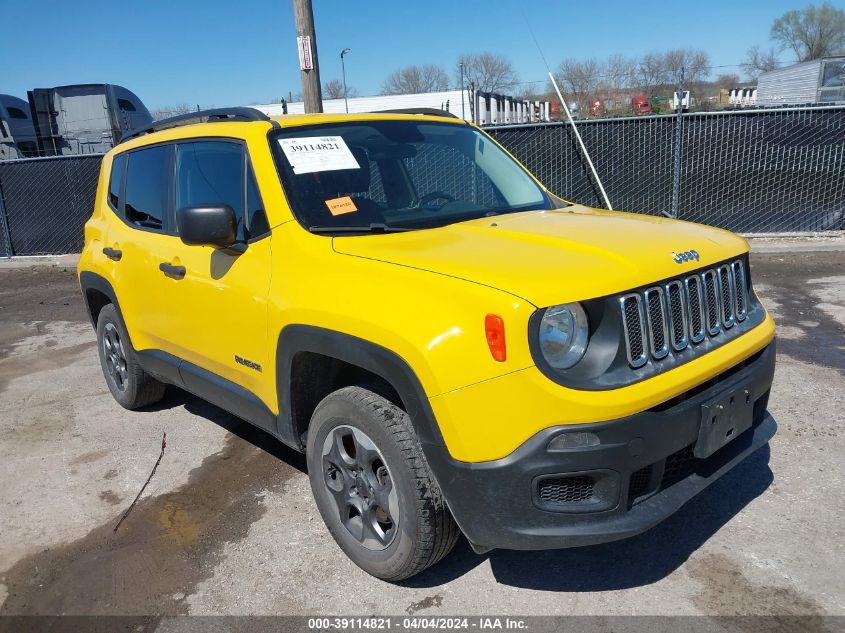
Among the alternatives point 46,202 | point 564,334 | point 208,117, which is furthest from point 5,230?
point 564,334

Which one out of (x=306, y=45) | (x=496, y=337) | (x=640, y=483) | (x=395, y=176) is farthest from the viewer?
(x=306, y=45)

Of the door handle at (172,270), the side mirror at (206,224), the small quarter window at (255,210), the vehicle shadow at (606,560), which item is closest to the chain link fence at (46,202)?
the door handle at (172,270)

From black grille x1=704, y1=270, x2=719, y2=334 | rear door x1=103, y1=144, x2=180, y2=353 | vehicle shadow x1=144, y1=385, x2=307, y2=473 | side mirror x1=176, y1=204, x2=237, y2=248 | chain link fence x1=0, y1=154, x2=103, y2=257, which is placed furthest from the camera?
chain link fence x1=0, y1=154, x2=103, y2=257

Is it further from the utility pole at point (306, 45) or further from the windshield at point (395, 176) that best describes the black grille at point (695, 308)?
the utility pole at point (306, 45)

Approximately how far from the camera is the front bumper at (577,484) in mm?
2234

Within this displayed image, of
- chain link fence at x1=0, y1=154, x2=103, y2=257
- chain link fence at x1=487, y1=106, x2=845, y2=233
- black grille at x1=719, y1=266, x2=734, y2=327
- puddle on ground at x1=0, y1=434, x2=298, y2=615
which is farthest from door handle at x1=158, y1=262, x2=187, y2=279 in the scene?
chain link fence at x1=0, y1=154, x2=103, y2=257

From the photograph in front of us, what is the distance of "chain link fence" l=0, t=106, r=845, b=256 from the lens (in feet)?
32.1

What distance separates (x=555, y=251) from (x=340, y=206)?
106cm

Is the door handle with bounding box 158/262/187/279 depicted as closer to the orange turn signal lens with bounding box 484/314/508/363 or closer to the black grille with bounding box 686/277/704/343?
→ the orange turn signal lens with bounding box 484/314/508/363

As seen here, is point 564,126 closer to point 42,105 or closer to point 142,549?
point 142,549

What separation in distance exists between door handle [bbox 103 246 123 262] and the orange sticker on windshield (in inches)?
73.9

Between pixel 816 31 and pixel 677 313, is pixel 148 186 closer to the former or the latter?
pixel 677 313

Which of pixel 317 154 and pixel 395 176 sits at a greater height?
pixel 317 154

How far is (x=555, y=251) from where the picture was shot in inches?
102
